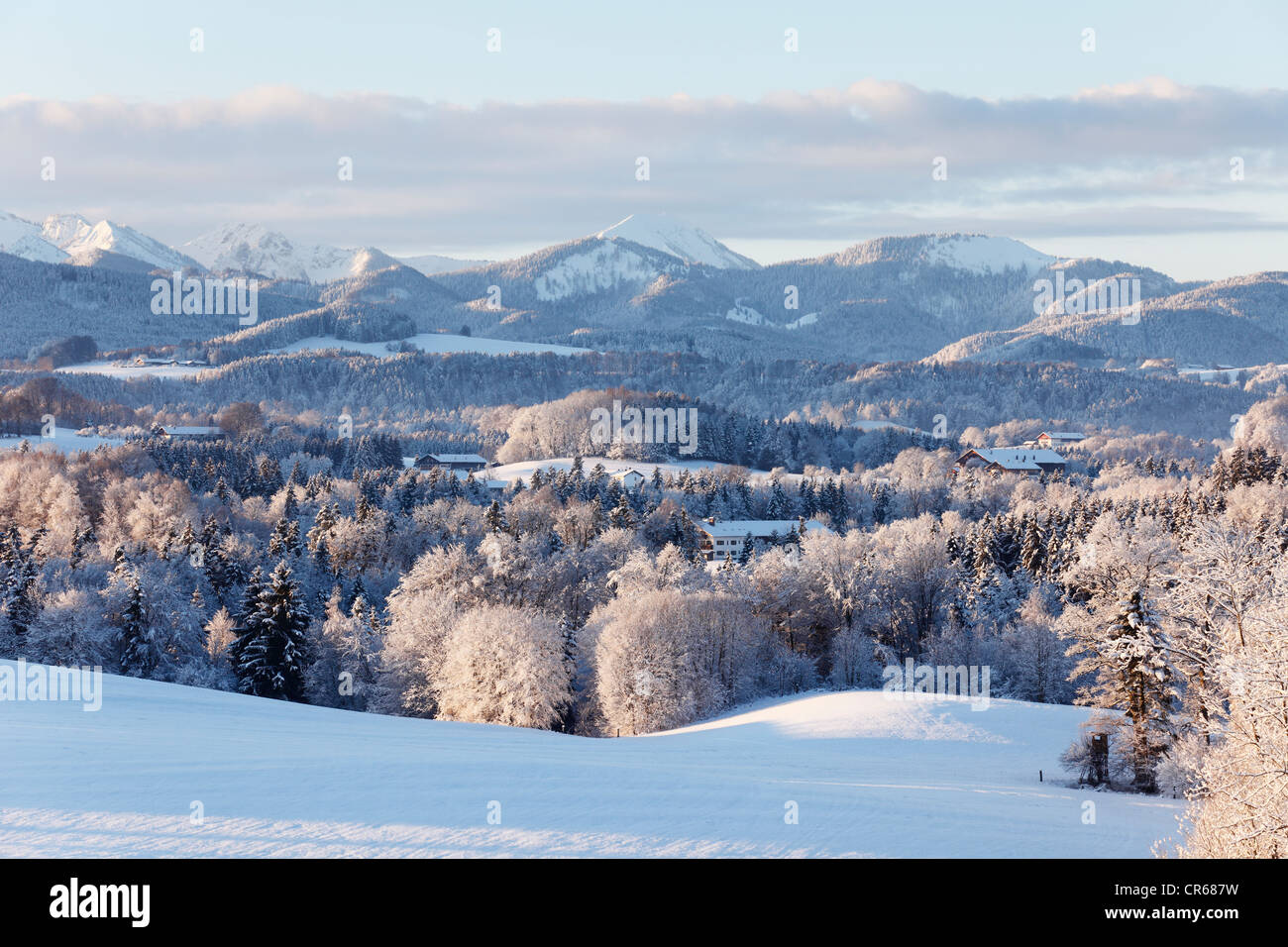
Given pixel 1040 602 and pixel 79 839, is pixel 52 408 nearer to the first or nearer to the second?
pixel 1040 602

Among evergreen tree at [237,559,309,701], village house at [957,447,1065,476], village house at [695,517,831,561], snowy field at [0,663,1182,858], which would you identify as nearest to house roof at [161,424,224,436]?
village house at [695,517,831,561]

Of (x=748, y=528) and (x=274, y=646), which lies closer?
(x=274, y=646)

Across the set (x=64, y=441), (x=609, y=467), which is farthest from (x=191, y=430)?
(x=609, y=467)

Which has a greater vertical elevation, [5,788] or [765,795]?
[5,788]

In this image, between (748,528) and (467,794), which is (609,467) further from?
(467,794)
